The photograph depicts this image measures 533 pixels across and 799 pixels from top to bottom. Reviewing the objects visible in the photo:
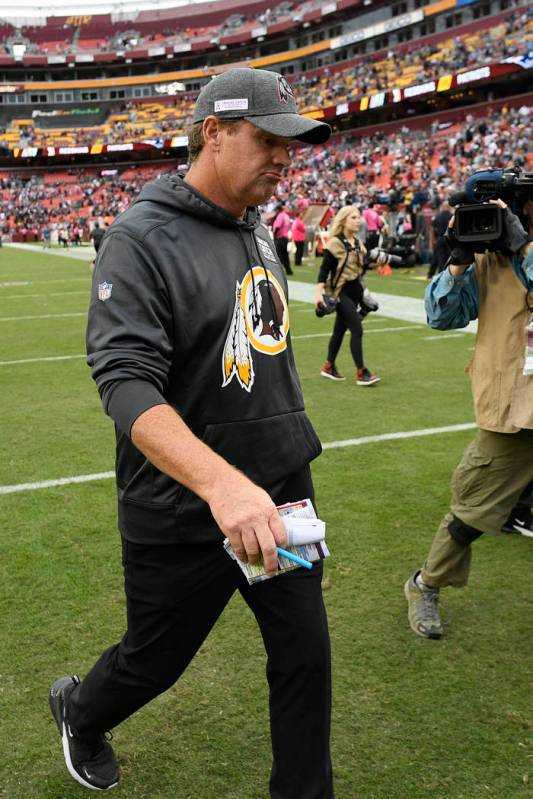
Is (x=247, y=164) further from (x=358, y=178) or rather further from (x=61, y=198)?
(x=61, y=198)

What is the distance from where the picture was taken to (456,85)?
4312 cm

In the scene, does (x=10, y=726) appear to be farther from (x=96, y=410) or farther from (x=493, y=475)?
(x=96, y=410)

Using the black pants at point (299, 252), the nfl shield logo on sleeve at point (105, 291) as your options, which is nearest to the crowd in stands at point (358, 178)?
the black pants at point (299, 252)

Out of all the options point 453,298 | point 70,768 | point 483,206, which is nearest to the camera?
point 70,768

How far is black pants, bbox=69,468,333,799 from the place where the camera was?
198cm

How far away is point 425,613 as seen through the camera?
340 centimetres

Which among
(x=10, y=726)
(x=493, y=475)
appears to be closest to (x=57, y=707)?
(x=10, y=726)

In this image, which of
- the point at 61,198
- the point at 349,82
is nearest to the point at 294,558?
the point at 349,82

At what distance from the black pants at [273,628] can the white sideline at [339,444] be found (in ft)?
10.9

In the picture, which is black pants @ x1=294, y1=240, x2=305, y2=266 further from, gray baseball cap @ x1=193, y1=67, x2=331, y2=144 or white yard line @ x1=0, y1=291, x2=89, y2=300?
gray baseball cap @ x1=193, y1=67, x2=331, y2=144

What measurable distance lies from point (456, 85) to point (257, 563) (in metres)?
46.3

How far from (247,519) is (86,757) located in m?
1.38

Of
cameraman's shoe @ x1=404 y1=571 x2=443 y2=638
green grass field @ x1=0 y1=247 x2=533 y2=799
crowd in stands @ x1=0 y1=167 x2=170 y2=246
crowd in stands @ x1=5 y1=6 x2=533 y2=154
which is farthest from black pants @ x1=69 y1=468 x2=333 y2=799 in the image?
crowd in stands @ x1=0 y1=167 x2=170 y2=246

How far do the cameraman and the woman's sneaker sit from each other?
491 cm
